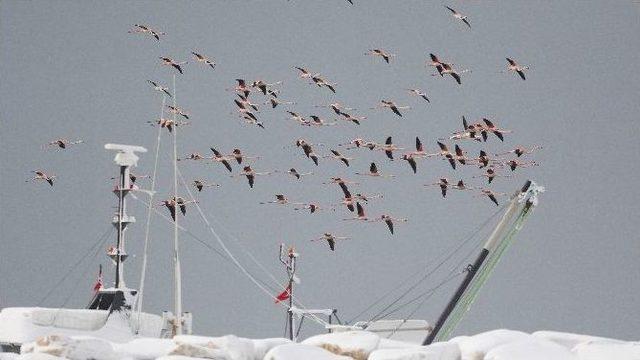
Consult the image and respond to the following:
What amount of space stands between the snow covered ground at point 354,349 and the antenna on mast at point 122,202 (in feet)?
28.1

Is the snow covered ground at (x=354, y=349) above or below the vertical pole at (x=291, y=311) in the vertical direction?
below

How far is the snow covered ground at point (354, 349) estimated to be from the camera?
120ft

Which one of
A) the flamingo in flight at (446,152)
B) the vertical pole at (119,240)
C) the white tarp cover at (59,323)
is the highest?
the flamingo in flight at (446,152)

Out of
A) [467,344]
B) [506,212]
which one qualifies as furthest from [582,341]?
[506,212]

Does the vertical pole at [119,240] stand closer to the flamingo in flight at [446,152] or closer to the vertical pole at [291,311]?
the vertical pole at [291,311]

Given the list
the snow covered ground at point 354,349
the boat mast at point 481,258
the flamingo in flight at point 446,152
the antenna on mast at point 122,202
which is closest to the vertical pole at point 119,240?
the antenna on mast at point 122,202

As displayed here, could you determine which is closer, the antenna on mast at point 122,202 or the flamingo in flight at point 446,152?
the antenna on mast at point 122,202

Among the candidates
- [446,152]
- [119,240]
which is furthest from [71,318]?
[446,152]

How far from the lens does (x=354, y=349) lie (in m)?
39.4

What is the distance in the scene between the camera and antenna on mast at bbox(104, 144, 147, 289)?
1983 inches

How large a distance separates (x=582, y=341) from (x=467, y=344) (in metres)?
4.01

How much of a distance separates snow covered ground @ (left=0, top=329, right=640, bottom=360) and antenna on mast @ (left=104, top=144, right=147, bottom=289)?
28.1 feet

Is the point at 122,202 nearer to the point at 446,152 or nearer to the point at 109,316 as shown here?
the point at 109,316

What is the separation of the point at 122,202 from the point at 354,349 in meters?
14.9
